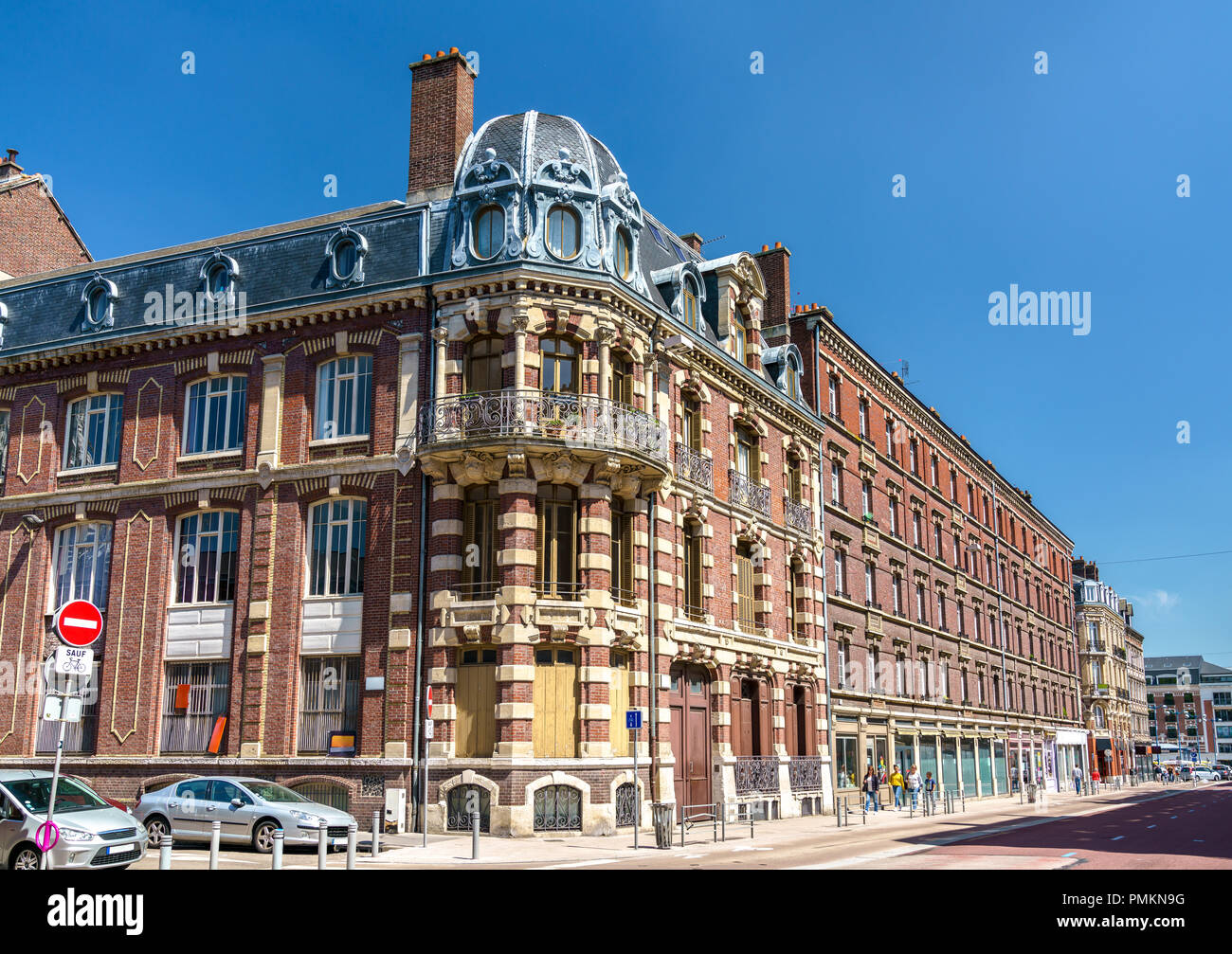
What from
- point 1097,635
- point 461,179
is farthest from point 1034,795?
point 1097,635

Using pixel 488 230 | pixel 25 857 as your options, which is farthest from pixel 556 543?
pixel 25 857

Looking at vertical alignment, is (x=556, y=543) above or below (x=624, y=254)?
below

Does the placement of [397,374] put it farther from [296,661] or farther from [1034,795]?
[1034,795]

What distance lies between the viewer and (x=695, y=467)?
31.2m

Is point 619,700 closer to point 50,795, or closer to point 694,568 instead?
point 694,568

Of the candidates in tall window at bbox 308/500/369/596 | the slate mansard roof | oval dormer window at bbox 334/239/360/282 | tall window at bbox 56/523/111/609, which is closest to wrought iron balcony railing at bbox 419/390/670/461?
tall window at bbox 308/500/369/596

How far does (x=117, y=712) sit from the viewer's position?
92.8ft

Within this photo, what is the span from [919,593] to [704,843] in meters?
28.6

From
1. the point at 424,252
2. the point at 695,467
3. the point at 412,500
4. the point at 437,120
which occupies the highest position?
the point at 437,120

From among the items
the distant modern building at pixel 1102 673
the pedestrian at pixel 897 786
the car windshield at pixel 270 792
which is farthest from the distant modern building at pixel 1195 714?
the car windshield at pixel 270 792

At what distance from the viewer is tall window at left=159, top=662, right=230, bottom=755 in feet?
89.8

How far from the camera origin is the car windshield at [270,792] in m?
20.6

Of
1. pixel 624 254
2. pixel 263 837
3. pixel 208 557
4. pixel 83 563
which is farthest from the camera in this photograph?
pixel 83 563

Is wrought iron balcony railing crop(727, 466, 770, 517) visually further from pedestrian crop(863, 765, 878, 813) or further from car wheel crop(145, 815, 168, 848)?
car wheel crop(145, 815, 168, 848)
